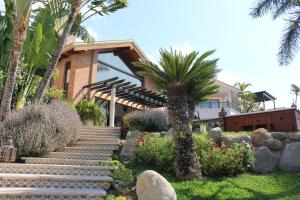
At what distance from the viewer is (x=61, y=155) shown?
9.21 m

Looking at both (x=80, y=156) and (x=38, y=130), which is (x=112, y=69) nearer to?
(x=80, y=156)

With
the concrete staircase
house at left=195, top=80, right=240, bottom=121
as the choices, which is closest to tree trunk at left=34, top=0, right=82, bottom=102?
the concrete staircase

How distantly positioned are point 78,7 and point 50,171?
753cm

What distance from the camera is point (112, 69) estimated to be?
74.6 ft

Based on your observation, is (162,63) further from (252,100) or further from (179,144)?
(252,100)

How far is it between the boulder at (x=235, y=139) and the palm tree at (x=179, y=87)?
80.2 inches

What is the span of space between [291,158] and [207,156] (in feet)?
9.32

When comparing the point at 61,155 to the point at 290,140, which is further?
the point at 290,140

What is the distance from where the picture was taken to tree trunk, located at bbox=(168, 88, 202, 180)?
808 cm

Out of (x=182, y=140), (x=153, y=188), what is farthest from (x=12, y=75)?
(x=153, y=188)

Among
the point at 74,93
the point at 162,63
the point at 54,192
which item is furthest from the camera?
the point at 74,93

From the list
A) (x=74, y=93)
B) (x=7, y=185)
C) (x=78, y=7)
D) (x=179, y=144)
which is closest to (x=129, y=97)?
(x=74, y=93)

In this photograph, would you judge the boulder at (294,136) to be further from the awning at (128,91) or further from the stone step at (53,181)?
the awning at (128,91)

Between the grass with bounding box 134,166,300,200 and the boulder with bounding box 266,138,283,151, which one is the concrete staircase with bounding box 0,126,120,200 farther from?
the boulder with bounding box 266,138,283,151
